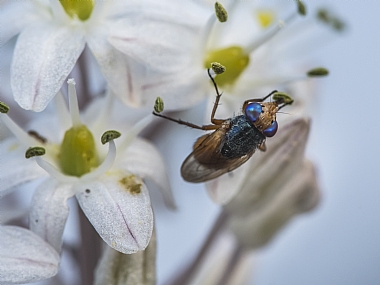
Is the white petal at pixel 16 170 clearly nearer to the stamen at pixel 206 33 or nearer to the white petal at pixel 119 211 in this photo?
the white petal at pixel 119 211

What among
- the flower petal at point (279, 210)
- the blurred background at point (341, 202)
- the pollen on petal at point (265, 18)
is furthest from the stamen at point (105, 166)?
the blurred background at point (341, 202)

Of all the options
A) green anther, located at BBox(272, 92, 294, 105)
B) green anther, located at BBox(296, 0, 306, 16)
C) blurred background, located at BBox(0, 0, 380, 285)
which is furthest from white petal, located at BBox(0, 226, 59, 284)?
blurred background, located at BBox(0, 0, 380, 285)

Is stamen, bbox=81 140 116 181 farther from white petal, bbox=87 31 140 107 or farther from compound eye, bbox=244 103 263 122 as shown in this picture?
compound eye, bbox=244 103 263 122

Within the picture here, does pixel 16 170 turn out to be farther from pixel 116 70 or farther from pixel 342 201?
pixel 342 201

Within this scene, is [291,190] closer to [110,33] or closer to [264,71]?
[264,71]

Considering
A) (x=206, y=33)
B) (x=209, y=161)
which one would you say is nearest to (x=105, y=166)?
(x=209, y=161)

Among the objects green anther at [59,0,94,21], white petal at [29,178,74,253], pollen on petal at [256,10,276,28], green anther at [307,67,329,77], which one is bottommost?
white petal at [29,178,74,253]
